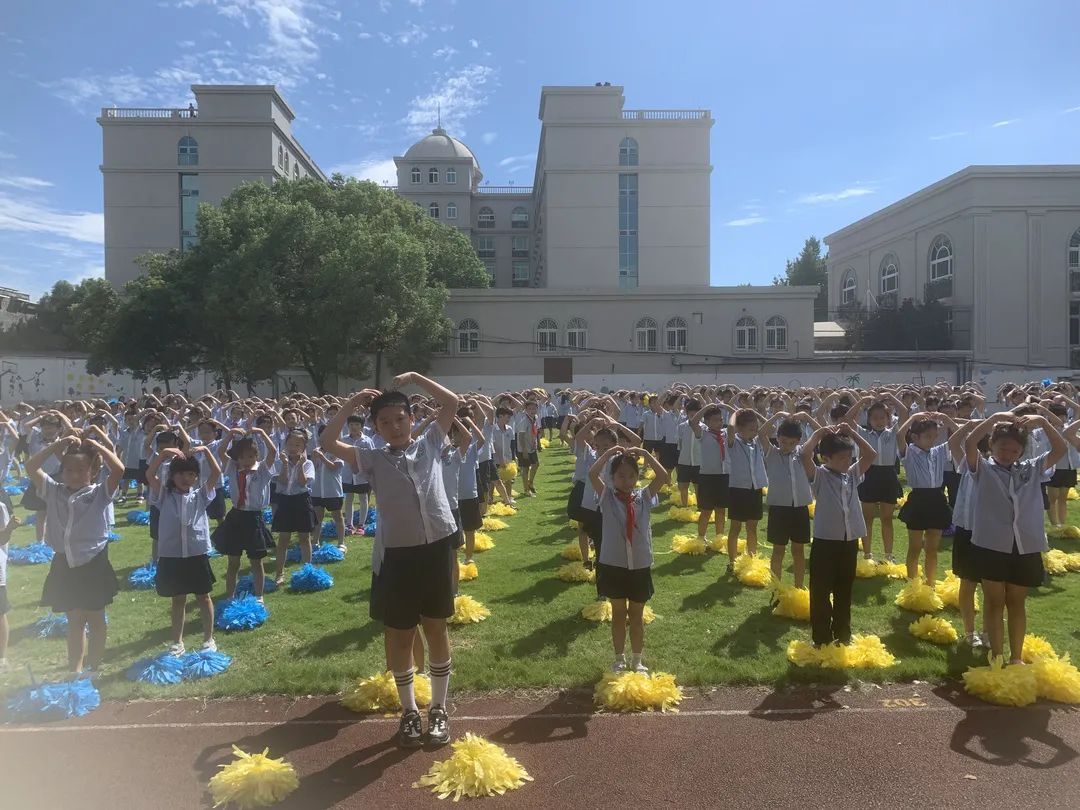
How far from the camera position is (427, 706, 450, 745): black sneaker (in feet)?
16.2

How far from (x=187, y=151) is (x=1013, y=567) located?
204 ft

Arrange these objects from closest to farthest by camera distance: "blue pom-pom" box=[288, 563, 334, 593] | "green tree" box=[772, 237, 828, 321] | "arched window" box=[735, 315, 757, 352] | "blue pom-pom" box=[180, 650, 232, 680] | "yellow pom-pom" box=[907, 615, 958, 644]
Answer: "blue pom-pom" box=[180, 650, 232, 680], "yellow pom-pom" box=[907, 615, 958, 644], "blue pom-pom" box=[288, 563, 334, 593], "arched window" box=[735, 315, 757, 352], "green tree" box=[772, 237, 828, 321]

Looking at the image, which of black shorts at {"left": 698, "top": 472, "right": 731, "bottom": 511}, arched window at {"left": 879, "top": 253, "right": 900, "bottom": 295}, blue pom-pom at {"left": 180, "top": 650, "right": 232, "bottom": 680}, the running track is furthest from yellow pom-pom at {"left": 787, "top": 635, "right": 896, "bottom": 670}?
arched window at {"left": 879, "top": 253, "right": 900, "bottom": 295}

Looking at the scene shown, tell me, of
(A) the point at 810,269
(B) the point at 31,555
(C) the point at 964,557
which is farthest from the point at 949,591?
(A) the point at 810,269

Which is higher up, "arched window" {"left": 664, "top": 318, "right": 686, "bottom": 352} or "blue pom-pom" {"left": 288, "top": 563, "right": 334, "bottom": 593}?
"arched window" {"left": 664, "top": 318, "right": 686, "bottom": 352}

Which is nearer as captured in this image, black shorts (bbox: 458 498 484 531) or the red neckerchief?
the red neckerchief

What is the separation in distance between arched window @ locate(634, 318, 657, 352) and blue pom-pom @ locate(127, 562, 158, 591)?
3532 centimetres

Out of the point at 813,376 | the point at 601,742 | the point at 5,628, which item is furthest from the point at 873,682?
the point at 813,376

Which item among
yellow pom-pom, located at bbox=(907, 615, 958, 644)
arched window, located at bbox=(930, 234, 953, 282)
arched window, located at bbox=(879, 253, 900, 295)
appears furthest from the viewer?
arched window, located at bbox=(879, 253, 900, 295)

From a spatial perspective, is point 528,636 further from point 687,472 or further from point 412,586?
point 687,472

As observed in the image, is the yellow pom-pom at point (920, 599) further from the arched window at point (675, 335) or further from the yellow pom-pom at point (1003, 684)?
the arched window at point (675, 335)

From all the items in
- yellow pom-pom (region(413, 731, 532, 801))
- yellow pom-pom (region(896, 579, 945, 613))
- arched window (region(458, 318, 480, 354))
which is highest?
arched window (region(458, 318, 480, 354))

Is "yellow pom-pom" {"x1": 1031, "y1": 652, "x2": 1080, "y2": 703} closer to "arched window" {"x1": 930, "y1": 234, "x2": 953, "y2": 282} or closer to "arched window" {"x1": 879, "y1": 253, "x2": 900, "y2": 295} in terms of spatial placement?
"arched window" {"x1": 930, "y1": 234, "x2": 953, "y2": 282}

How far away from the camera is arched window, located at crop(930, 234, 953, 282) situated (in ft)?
153
